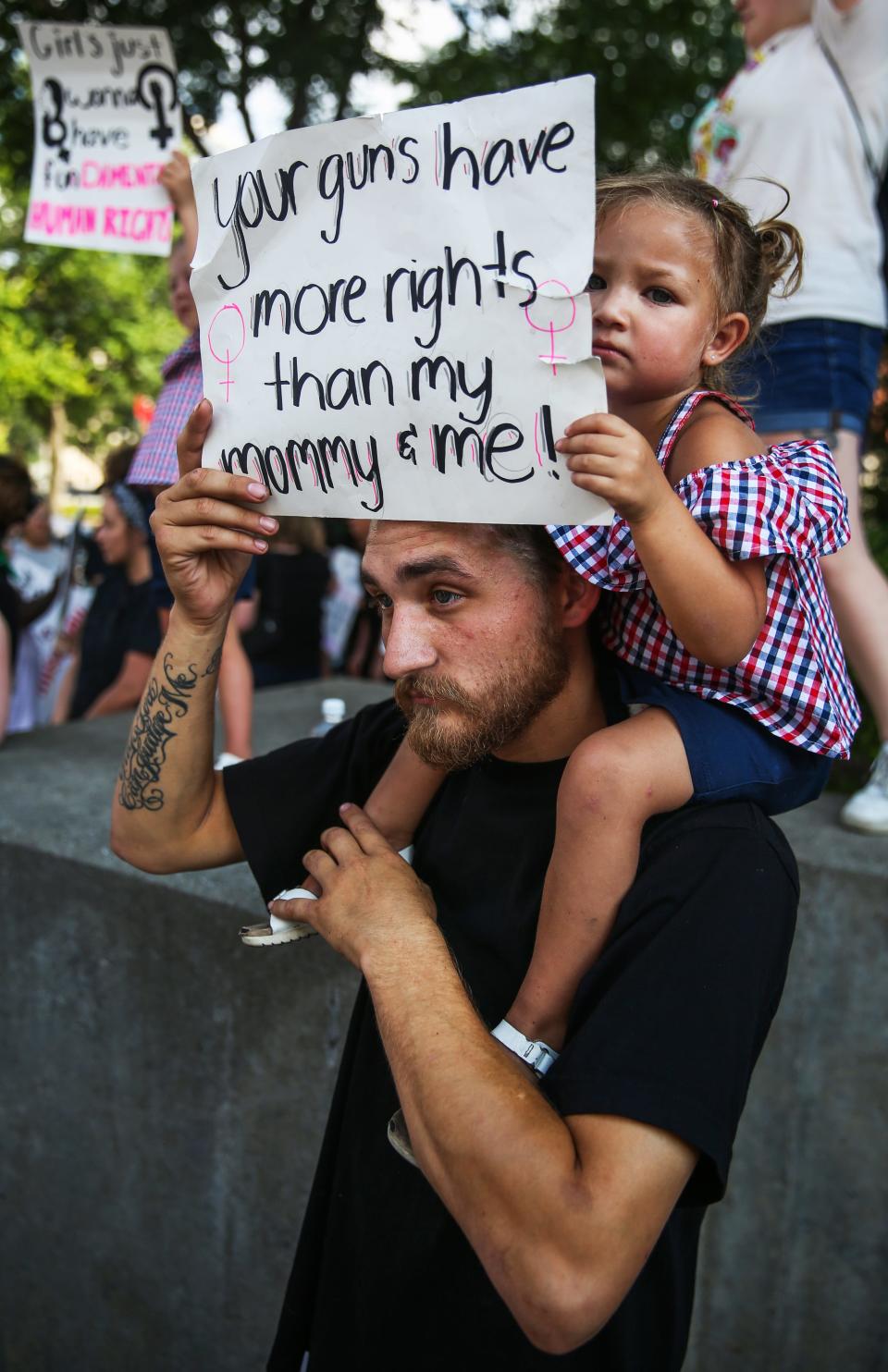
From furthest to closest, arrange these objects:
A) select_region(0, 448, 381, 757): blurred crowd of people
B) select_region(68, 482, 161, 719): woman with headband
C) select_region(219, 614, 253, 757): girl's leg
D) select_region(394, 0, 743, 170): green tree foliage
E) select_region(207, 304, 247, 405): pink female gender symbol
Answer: select_region(394, 0, 743, 170): green tree foliage, select_region(68, 482, 161, 719): woman with headband, select_region(0, 448, 381, 757): blurred crowd of people, select_region(219, 614, 253, 757): girl's leg, select_region(207, 304, 247, 405): pink female gender symbol

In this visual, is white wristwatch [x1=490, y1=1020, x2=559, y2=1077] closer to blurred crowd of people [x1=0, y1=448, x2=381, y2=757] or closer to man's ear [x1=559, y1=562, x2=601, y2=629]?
man's ear [x1=559, y1=562, x2=601, y2=629]

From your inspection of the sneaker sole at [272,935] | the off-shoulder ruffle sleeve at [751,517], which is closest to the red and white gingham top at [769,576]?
the off-shoulder ruffle sleeve at [751,517]

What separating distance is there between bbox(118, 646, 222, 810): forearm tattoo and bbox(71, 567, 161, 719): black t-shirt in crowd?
3518 mm

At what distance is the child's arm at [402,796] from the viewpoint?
75.4 inches

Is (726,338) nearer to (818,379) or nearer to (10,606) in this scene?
(818,379)

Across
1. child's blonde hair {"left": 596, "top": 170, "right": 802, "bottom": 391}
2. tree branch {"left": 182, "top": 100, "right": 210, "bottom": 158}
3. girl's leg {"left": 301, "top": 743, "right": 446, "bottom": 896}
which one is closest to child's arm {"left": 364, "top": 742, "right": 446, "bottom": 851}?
girl's leg {"left": 301, "top": 743, "right": 446, "bottom": 896}

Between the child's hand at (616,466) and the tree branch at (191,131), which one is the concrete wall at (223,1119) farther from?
the tree branch at (191,131)

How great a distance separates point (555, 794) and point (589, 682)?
0.61 ft

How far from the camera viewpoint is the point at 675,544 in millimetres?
1439

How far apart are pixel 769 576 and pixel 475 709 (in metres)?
0.46

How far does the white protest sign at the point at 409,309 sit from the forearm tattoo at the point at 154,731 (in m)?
0.40

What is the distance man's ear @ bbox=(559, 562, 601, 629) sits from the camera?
1759mm

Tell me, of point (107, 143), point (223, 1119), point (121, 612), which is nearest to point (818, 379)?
point (223, 1119)

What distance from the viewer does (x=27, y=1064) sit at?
3.14m
